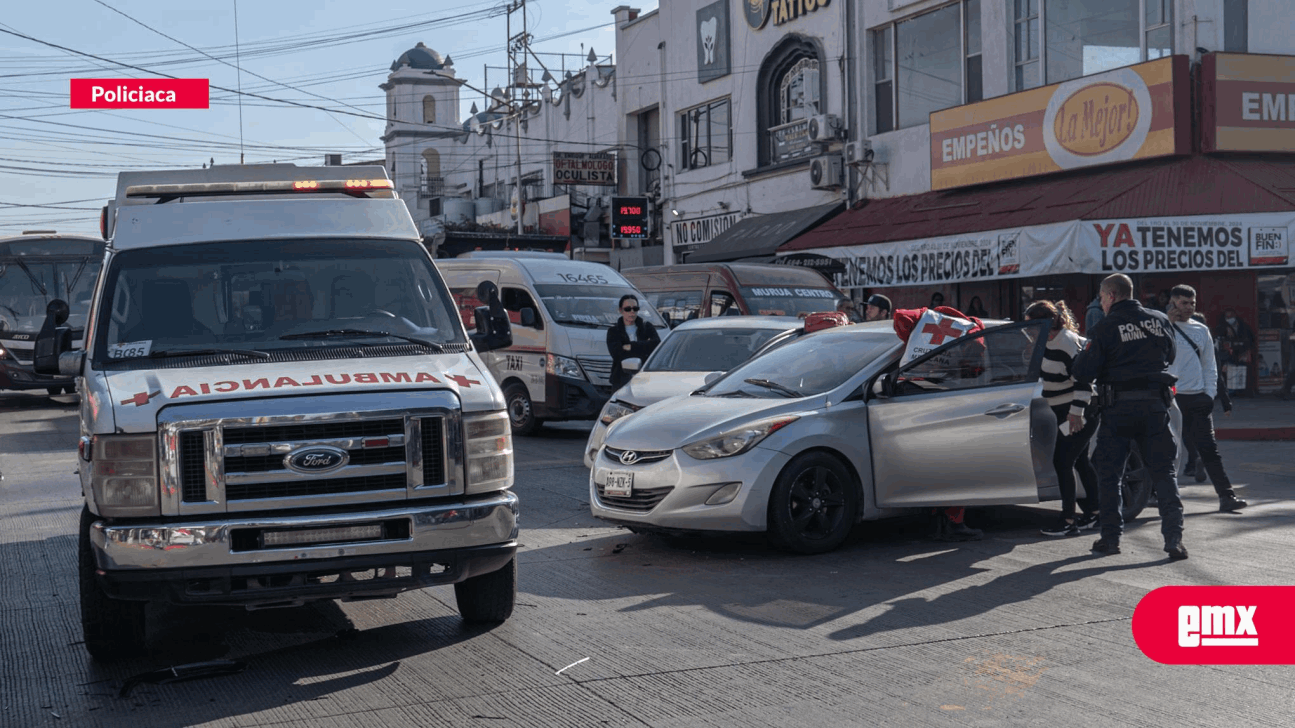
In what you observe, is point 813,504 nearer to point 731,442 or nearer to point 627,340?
point 731,442

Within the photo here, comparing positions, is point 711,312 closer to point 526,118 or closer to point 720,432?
point 720,432

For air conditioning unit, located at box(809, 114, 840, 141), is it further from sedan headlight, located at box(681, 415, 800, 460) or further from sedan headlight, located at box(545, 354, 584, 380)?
sedan headlight, located at box(681, 415, 800, 460)

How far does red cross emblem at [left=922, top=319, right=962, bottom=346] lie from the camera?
29.1 feet

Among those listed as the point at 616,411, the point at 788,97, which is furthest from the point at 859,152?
the point at 616,411

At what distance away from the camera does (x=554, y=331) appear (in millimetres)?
16375

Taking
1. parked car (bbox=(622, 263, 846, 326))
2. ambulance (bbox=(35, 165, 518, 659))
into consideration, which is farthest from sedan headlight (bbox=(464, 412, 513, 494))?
parked car (bbox=(622, 263, 846, 326))

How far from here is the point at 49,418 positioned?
21.4 metres

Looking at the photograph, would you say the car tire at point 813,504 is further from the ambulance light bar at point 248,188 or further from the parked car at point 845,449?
the ambulance light bar at point 248,188

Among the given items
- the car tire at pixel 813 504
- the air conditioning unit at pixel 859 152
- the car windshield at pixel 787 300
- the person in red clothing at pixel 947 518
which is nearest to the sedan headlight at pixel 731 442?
the car tire at pixel 813 504

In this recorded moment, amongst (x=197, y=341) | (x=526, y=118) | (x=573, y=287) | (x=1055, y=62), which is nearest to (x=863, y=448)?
(x=197, y=341)

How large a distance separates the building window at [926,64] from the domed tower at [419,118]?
43359 mm

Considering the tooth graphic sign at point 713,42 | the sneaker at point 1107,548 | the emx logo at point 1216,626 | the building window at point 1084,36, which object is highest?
the tooth graphic sign at point 713,42

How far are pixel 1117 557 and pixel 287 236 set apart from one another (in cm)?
550

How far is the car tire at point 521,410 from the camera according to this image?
55.3 feet
